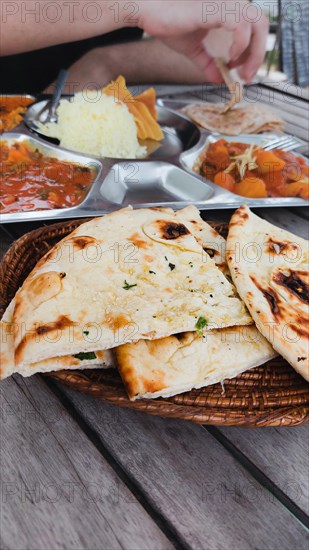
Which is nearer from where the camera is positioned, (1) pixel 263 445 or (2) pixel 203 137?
(1) pixel 263 445

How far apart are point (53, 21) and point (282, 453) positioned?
9.00ft

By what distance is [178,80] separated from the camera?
13.3 ft

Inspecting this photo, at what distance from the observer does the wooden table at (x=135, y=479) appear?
1.09 meters

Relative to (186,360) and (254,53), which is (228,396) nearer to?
(186,360)

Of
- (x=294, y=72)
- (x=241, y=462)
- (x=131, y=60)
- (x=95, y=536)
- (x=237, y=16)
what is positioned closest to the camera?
(x=95, y=536)

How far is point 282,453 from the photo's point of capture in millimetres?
1312

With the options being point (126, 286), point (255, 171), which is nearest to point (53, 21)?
point (255, 171)

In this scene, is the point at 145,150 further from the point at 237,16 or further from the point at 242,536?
the point at 242,536

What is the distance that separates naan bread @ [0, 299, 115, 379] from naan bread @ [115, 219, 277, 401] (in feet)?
0.16

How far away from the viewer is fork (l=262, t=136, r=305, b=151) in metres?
3.01

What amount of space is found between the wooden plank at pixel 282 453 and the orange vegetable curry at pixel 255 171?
1.39 m

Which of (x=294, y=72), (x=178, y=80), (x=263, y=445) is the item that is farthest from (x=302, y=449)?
(x=294, y=72)

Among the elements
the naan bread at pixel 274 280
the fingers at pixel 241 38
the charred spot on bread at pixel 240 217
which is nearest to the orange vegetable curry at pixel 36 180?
the charred spot on bread at pixel 240 217

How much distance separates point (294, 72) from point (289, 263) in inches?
310
